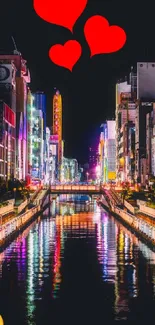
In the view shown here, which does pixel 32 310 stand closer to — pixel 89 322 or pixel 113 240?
pixel 89 322

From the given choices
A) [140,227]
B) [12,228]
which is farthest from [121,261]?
[12,228]

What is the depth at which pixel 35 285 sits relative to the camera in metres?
32.5

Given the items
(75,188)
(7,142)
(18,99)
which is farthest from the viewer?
(18,99)

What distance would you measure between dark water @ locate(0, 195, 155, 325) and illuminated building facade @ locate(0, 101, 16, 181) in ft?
299

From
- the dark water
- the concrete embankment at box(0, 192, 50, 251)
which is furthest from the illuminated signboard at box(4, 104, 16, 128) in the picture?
the dark water

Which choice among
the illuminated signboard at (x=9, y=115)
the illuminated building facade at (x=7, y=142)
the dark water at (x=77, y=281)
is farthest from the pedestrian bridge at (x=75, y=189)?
the dark water at (x=77, y=281)

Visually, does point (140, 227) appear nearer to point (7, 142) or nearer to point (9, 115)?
point (7, 142)

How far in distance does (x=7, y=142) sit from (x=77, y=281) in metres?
128

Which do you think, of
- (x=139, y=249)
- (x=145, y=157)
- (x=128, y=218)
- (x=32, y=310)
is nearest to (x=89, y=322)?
(x=32, y=310)

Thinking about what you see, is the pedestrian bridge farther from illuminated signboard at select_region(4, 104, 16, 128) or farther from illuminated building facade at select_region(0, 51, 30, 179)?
illuminated building facade at select_region(0, 51, 30, 179)

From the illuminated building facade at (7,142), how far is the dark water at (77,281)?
91.0 metres

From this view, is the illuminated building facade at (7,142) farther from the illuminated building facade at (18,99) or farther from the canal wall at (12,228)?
the canal wall at (12,228)

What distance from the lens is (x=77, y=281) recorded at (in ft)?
113

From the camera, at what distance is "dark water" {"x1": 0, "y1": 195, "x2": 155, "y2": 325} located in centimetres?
2562
